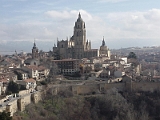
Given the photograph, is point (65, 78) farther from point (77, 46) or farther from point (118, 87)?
point (77, 46)

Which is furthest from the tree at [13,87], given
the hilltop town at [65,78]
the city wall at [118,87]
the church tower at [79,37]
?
the church tower at [79,37]

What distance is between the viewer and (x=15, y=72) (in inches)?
1617

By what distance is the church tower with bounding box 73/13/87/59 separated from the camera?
58.9 meters

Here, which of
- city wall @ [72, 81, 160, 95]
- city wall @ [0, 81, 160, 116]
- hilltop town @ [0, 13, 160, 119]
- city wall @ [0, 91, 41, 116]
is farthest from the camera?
city wall @ [72, 81, 160, 95]

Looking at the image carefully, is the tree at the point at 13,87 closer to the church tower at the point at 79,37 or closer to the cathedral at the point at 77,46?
the cathedral at the point at 77,46

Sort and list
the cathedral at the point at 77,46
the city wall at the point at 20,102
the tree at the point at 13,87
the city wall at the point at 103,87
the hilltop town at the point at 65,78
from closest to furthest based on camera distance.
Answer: the city wall at the point at 20,102 → the hilltop town at the point at 65,78 → the tree at the point at 13,87 → the city wall at the point at 103,87 → the cathedral at the point at 77,46

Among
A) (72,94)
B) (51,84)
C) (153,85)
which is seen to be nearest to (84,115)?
(72,94)

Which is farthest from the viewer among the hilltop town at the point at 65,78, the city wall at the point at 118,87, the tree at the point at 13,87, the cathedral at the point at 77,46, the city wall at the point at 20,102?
the cathedral at the point at 77,46

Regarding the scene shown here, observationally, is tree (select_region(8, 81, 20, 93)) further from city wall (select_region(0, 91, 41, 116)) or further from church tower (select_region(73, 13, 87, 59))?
church tower (select_region(73, 13, 87, 59))

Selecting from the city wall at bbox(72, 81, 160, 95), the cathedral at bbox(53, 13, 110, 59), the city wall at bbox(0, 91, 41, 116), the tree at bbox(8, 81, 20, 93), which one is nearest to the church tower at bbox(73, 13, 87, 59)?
the cathedral at bbox(53, 13, 110, 59)

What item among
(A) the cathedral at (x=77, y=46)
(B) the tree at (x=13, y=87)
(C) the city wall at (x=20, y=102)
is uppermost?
(A) the cathedral at (x=77, y=46)

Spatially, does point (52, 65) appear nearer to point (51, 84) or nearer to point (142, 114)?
point (51, 84)

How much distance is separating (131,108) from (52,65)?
59.2 feet

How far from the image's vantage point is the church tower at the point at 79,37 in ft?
193
